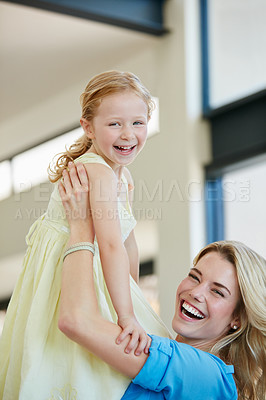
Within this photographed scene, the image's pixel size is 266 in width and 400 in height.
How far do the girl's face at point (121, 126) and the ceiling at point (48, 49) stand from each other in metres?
3.94

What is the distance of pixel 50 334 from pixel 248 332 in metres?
0.64

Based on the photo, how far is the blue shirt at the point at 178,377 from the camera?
1766 millimetres

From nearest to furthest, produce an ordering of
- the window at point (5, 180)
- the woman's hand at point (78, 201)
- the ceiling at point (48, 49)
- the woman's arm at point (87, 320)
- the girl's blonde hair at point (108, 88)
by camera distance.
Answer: the woman's arm at point (87, 320) < the woman's hand at point (78, 201) < the girl's blonde hair at point (108, 88) < the ceiling at point (48, 49) < the window at point (5, 180)

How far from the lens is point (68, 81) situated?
6879mm

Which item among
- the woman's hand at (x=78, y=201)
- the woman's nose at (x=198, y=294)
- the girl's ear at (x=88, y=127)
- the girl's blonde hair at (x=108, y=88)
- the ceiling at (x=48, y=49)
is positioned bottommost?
the woman's nose at (x=198, y=294)

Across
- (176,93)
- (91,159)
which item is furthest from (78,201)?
(176,93)

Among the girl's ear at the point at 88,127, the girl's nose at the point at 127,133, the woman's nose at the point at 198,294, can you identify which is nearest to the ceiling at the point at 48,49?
the girl's ear at the point at 88,127

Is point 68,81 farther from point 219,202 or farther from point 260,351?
point 260,351

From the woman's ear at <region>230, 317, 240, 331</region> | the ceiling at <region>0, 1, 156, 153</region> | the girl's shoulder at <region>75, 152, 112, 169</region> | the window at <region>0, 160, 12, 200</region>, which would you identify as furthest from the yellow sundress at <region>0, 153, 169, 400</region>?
the window at <region>0, 160, 12, 200</region>

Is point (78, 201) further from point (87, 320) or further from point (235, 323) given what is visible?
point (235, 323)

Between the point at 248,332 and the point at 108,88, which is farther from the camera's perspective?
the point at 248,332

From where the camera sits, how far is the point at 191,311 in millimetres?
2070

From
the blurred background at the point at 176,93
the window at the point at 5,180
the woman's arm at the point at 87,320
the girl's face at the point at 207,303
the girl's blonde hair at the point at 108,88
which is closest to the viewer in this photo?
the woman's arm at the point at 87,320

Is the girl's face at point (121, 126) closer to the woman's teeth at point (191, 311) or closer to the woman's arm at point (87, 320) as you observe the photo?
the woman's arm at point (87, 320)
